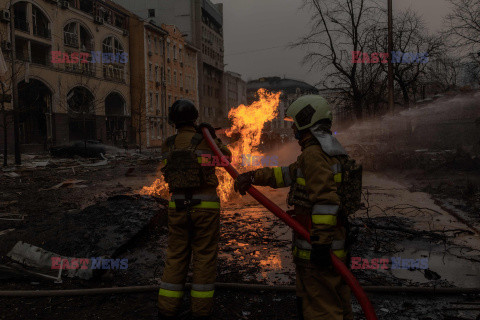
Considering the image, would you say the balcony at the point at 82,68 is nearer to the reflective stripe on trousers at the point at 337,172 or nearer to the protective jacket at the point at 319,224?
the protective jacket at the point at 319,224

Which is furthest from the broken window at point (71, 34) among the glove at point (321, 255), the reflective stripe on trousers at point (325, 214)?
the glove at point (321, 255)

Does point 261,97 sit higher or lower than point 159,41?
lower

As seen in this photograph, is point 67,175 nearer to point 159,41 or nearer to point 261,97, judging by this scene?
point 261,97

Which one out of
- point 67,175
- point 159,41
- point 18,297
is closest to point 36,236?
point 18,297

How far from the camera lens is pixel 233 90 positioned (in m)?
74.2

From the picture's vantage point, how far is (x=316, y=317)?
8.05ft

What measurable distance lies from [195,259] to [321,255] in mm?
1345

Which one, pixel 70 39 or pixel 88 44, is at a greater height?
pixel 88 44

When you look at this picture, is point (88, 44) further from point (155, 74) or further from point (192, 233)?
point (192, 233)

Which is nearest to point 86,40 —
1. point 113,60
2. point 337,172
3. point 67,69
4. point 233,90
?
point 113,60

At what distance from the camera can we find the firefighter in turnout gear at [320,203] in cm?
238

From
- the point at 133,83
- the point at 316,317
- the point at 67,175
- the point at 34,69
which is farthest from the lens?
the point at 133,83

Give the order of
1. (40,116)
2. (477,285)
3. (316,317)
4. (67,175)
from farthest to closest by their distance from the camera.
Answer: (40,116), (67,175), (477,285), (316,317)

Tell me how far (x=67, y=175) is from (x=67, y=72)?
18825 mm
